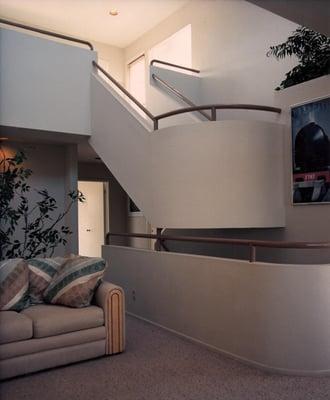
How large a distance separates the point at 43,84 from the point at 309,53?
3.58 meters

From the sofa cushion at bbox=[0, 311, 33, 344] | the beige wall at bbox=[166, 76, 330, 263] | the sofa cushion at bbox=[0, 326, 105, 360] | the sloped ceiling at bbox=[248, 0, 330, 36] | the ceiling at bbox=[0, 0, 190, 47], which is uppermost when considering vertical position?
the ceiling at bbox=[0, 0, 190, 47]

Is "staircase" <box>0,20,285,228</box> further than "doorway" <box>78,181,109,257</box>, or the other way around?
"doorway" <box>78,181,109,257</box>

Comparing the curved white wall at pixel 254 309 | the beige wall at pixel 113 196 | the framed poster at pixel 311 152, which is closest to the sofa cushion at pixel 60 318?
the curved white wall at pixel 254 309

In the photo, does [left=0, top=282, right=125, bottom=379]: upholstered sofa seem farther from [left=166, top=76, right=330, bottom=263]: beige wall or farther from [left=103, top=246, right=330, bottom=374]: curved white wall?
[left=166, top=76, right=330, bottom=263]: beige wall

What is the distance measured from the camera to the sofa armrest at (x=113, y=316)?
3.49 m

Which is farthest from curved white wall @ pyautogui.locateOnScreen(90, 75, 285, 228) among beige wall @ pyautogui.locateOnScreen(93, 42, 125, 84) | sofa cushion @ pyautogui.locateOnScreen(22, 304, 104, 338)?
beige wall @ pyautogui.locateOnScreen(93, 42, 125, 84)

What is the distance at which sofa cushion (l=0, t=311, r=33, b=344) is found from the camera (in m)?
3.00

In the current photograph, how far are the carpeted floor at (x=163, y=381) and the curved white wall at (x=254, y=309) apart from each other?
14 centimetres

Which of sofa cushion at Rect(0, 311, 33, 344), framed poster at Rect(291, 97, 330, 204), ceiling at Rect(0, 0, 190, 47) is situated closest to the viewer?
sofa cushion at Rect(0, 311, 33, 344)

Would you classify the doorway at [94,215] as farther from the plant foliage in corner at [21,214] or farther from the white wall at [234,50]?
the white wall at [234,50]

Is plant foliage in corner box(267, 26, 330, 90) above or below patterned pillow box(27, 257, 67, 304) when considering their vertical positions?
above

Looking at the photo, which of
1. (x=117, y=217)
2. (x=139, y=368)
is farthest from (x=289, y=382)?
(x=117, y=217)

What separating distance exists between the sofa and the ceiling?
247 inches

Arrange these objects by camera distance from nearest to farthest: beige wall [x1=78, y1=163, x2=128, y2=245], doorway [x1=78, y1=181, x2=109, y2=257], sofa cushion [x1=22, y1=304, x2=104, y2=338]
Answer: sofa cushion [x1=22, y1=304, x2=104, y2=338]
beige wall [x1=78, y1=163, x2=128, y2=245]
doorway [x1=78, y1=181, x2=109, y2=257]
